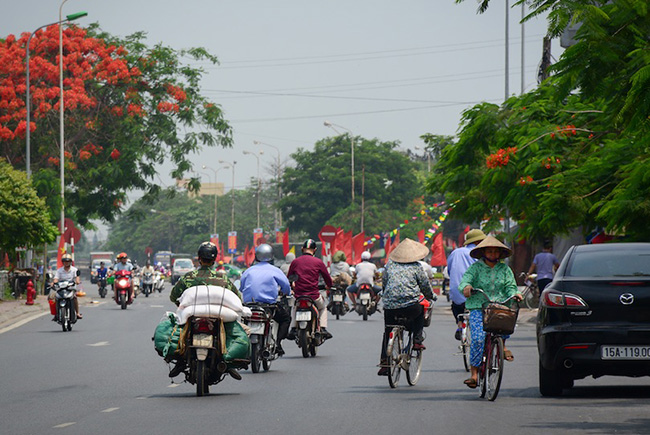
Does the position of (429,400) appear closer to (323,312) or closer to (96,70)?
(323,312)

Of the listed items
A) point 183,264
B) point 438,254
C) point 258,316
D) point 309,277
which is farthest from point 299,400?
point 183,264

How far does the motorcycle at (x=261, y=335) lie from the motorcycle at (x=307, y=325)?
1637mm

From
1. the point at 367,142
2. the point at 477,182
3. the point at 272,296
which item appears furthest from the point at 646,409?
the point at 367,142

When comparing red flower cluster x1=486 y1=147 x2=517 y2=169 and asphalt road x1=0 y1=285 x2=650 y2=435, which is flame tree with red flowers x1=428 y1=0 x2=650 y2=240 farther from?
asphalt road x1=0 y1=285 x2=650 y2=435

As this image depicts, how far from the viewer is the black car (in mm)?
12203

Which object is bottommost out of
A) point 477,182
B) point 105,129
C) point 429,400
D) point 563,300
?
point 429,400

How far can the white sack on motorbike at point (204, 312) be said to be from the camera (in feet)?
42.5

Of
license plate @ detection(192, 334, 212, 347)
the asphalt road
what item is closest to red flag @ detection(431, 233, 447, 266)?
the asphalt road

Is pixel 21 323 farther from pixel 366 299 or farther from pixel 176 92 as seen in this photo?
pixel 176 92

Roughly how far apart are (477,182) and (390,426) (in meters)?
23.0

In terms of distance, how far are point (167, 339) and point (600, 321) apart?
4326mm

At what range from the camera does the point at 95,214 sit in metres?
54.1

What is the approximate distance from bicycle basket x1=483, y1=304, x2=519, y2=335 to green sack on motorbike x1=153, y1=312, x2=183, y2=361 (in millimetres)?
3101

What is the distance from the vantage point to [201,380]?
43.0ft
